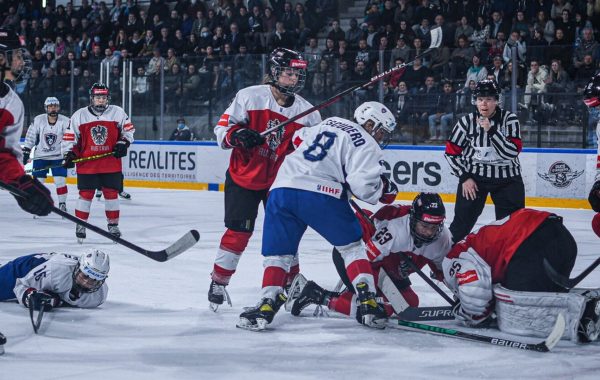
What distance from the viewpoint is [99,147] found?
7.13m

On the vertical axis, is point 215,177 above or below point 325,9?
below

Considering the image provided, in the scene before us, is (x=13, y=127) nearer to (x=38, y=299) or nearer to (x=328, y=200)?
(x=38, y=299)

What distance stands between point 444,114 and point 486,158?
523 centimetres

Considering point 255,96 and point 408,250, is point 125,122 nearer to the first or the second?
point 255,96

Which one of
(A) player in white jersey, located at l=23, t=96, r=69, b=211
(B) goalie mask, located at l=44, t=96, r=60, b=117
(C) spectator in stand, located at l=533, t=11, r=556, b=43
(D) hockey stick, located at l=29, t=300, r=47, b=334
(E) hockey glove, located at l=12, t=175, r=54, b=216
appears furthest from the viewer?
(C) spectator in stand, located at l=533, t=11, r=556, b=43

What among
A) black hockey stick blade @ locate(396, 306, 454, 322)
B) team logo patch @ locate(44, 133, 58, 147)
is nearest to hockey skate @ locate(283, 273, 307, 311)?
black hockey stick blade @ locate(396, 306, 454, 322)

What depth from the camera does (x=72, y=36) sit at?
612 inches

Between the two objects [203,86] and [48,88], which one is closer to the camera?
[203,86]

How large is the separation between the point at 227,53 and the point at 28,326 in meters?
9.49

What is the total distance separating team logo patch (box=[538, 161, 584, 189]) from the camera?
30.6 ft

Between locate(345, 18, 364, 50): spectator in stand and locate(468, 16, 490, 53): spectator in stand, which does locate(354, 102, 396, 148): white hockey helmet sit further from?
locate(345, 18, 364, 50): spectator in stand

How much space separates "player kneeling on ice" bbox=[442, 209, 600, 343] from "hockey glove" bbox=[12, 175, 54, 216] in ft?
5.40

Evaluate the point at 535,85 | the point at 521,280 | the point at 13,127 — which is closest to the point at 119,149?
the point at 13,127

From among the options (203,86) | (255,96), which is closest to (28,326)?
(255,96)
